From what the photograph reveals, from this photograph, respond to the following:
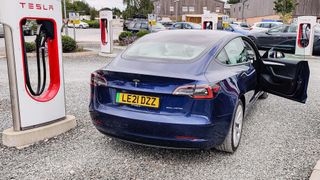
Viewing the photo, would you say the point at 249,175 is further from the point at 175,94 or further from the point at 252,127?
the point at 252,127

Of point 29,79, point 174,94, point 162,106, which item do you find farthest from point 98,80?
point 29,79

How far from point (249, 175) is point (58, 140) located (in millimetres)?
2446

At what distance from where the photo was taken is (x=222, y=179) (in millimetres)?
3430

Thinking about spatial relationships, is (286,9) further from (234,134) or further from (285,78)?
(234,134)

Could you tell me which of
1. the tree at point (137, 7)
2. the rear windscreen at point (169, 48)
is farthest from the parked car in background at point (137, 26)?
the tree at point (137, 7)

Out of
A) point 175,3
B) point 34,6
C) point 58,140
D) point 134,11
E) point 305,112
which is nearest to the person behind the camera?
point 34,6

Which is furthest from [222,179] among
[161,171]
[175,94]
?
[175,94]

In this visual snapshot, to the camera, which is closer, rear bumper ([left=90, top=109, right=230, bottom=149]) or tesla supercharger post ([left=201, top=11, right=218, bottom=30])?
rear bumper ([left=90, top=109, right=230, bottom=149])

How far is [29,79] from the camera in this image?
435 centimetres

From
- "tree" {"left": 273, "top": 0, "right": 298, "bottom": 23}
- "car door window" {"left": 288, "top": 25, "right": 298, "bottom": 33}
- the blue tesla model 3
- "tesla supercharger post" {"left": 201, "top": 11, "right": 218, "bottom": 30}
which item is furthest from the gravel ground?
"tree" {"left": 273, "top": 0, "right": 298, "bottom": 23}

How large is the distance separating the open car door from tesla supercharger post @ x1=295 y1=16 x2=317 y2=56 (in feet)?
31.9

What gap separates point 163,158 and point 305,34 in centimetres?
1234

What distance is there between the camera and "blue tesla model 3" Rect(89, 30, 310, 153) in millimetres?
3383

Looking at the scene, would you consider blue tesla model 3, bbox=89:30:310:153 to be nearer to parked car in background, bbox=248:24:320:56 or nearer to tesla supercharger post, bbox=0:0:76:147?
tesla supercharger post, bbox=0:0:76:147
